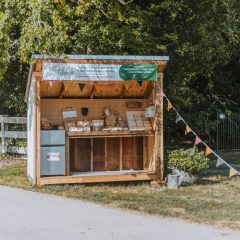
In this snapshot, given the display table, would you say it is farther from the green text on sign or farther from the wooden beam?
the green text on sign

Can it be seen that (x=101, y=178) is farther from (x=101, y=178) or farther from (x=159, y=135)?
(x=159, y=135)

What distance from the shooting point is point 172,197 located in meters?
11.9

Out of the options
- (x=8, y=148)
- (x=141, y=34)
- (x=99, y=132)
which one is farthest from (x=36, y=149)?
(x=8, y=148)

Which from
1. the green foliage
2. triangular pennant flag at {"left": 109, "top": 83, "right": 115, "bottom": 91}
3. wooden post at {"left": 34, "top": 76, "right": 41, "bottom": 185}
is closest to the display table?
the green foliage

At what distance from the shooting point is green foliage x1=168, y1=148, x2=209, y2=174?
13703 mm

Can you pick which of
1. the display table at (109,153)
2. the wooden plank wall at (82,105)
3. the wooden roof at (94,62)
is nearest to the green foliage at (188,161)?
the display table at (109,153)

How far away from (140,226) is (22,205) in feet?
9.30

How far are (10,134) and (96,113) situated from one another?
6312 mm

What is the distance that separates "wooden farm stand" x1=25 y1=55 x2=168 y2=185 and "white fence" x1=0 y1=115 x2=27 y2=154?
525cm

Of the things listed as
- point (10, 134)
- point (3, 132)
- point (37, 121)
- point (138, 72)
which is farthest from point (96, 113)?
point (3, 132)

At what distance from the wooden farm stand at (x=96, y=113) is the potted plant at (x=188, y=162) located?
35cm

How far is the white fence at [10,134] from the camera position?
64.1 ft

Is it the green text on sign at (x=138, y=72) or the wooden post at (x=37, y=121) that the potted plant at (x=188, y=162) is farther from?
the wooden post at (x=37, y=121)

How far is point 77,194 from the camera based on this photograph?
1200 centimetres
